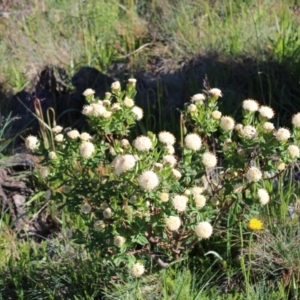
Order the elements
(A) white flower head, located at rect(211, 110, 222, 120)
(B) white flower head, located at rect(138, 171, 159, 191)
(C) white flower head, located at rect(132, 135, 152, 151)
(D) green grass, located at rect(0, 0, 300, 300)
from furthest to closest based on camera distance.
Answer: (D) green grass, located at rect(0, 0, 300, 300), (A) white flower head, located at rect(211, 110, 222, 120), (C) white flower head, located at rect(132, 135, 152, 151), (B) white flower head, located at rect(138, 171, 159, 191)

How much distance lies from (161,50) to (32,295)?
100 inches

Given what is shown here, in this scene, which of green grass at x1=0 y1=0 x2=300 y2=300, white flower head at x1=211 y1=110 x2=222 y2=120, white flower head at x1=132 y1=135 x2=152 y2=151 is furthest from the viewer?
green grass at x1=0 y1=0 x2=300 y2=300

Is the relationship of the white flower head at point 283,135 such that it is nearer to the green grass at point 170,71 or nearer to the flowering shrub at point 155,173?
the flowering shrub at point 155,173

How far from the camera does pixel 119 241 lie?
2.36 meters

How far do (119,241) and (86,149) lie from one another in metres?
0.36

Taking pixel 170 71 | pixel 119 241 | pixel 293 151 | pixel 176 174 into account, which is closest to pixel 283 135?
pixel 293 151

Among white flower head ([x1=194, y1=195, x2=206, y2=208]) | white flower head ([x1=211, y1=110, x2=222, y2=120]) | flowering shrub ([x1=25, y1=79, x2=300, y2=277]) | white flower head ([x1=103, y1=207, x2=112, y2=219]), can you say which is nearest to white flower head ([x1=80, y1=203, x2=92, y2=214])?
flowering shrub ([x1=25, y1=79, x2=300, y2=277])

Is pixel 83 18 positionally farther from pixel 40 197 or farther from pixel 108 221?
pixel 108 221

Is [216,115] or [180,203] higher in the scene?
[216,115]

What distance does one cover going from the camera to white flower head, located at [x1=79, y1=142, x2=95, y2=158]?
2408mm

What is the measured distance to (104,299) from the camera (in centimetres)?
280

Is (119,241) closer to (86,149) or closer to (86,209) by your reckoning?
(86,209)

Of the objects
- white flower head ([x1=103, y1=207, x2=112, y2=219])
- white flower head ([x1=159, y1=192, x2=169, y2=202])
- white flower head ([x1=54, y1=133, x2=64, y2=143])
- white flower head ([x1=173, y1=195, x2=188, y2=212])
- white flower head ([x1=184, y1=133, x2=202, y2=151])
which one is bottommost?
white flower head ([x1=103, y1=207, x2=112, y2=219])

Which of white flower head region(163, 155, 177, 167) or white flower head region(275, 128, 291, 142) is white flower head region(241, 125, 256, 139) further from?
white flower head region(163, 155, 177, 167)
